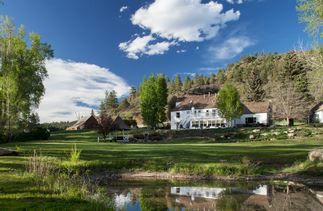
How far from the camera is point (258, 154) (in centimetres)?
2683

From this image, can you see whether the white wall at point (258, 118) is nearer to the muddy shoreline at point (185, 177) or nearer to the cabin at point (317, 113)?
the cabin at point (317, 113)

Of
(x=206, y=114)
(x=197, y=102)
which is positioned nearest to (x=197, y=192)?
(x=206, y=114)

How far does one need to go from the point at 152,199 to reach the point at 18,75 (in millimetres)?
36842

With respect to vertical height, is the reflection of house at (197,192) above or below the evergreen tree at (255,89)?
below

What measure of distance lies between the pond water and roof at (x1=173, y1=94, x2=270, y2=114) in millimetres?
58276

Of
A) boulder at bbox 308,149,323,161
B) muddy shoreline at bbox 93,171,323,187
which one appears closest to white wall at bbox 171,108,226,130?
boulder at bbox 308,149,323,161

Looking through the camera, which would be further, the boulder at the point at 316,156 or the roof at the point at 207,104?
the roof at the point at 207,104

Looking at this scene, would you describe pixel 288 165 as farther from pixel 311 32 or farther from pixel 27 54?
pixel 27 54

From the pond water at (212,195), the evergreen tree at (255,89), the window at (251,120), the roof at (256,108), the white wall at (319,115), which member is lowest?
the pond water at (212,195)

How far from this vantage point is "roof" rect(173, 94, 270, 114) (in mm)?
77594

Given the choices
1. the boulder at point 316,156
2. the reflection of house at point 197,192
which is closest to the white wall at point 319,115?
the boulder at point 316,156

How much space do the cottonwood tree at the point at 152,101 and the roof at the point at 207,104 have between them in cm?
1050

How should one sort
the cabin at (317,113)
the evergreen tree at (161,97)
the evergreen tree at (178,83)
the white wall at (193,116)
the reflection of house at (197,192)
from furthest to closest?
the evergreen tree at (178,83) → the white wall at (193,116) → the cabin at (317,113) → the evergreen tree at (161,97) → the reflection of house at (197,192)

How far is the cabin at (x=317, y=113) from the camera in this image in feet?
250
